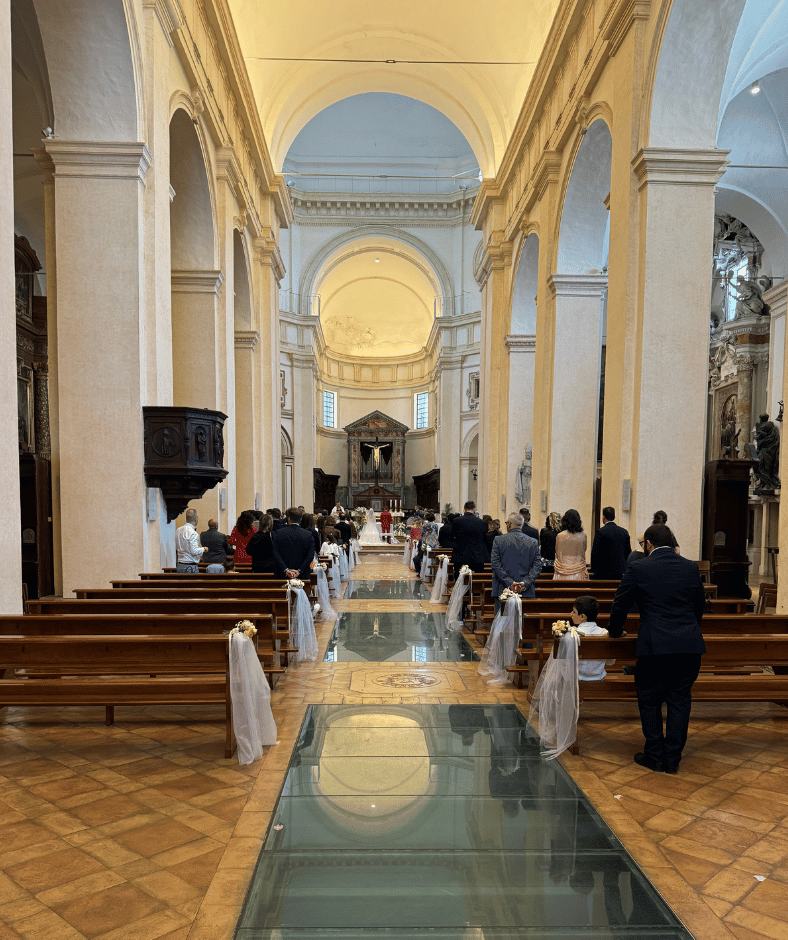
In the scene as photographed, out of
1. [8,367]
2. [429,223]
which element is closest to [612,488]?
[8,367]

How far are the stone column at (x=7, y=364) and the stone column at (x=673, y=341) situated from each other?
6.07 metres

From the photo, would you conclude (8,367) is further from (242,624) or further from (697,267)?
(697,267)

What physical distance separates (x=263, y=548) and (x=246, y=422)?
7.74m

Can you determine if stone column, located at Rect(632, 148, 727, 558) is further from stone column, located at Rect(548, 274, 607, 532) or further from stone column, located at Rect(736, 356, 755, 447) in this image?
stone column, located at Rect(736, 356, 755, 447)

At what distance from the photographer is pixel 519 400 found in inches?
605

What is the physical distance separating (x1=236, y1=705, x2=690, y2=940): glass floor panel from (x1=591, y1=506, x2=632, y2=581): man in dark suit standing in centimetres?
322

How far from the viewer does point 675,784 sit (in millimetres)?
3584

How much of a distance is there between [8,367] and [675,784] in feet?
15.5

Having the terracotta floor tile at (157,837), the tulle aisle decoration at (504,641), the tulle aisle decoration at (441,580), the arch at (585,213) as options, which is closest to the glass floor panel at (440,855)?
the terracotta floor tile at (157,837)

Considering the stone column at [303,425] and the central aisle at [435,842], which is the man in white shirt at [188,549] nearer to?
the central aisle at [435,842]

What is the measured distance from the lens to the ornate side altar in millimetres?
34250

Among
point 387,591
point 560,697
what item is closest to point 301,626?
point 560,697

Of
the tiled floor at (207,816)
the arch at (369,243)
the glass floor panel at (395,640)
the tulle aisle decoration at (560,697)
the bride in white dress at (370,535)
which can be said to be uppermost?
the arch at (369,243)

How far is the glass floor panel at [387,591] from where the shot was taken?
1039 centimetres
